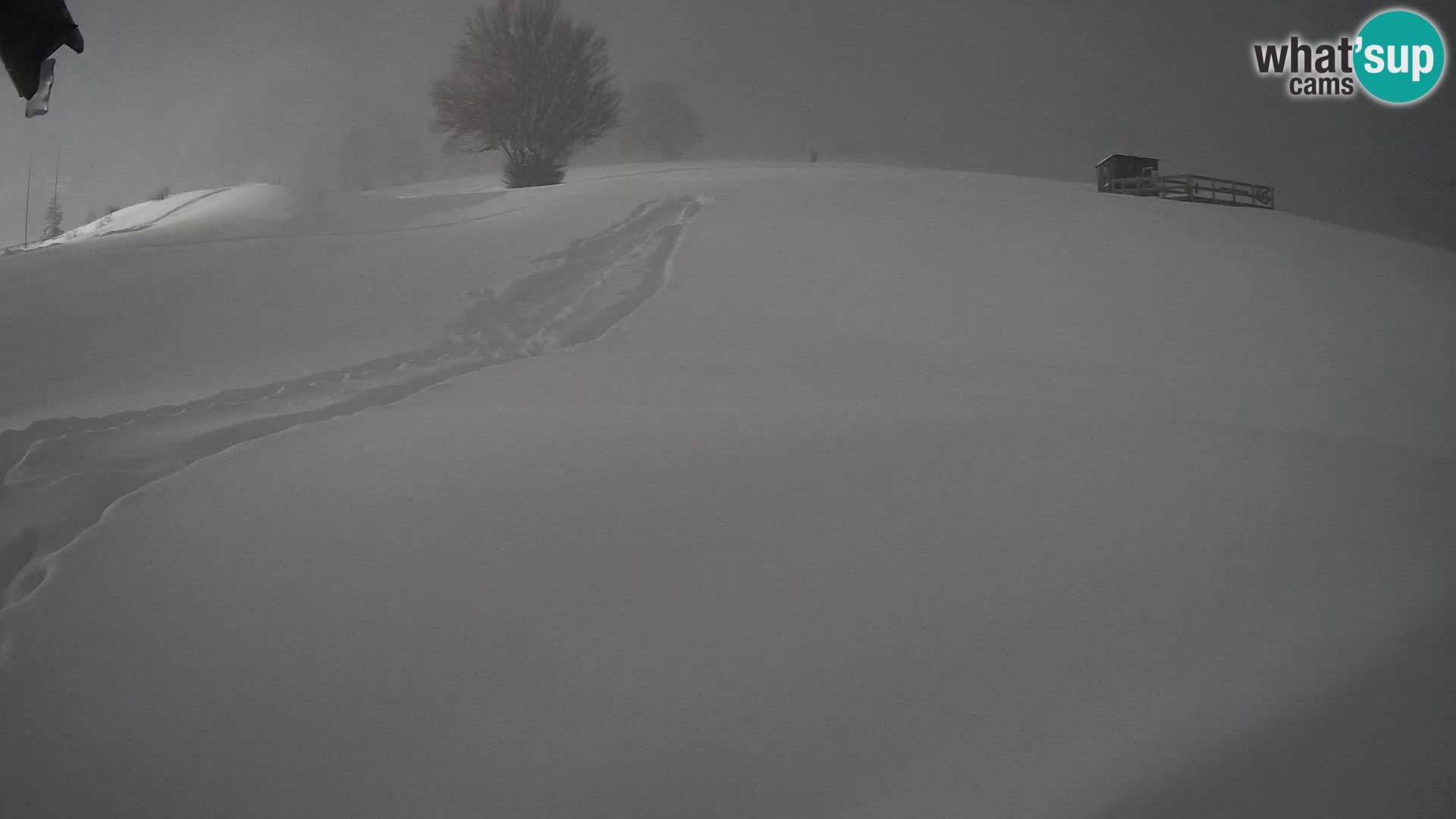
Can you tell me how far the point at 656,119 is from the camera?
41.5m

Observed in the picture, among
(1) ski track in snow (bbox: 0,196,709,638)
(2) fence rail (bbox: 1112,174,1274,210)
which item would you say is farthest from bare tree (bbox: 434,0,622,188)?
(2) fence rail (bbox: 1112,174,1274,210)

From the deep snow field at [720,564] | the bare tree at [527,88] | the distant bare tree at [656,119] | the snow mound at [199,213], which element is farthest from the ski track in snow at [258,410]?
the distant bare tree at [656,119]

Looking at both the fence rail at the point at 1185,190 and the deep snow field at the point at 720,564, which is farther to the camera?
the fence rail at the point at 1185,190

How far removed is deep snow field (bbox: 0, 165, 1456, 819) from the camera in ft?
7.50

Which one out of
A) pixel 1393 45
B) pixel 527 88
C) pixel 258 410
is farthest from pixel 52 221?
pixel 1393 45

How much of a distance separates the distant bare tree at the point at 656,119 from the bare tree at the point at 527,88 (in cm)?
2377

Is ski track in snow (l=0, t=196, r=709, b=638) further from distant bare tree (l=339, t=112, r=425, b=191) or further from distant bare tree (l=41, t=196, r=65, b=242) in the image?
distant bare tree (l=339, t=112, r=425, b=191)

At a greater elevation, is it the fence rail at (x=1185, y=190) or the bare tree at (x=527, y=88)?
the bare tree at (x=527, y=88)

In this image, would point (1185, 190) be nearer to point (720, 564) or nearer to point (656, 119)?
point (720, 564)

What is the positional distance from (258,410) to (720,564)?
12.8 feet

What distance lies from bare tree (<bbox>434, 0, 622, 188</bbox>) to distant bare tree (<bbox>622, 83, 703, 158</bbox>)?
23770 mm

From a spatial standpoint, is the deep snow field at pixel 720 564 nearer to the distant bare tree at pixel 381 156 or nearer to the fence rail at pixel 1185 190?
the fence rail at pixel 1185 190

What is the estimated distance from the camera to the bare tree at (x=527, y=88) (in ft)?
58.3

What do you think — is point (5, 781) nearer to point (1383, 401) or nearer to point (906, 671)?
point (906, 671)
